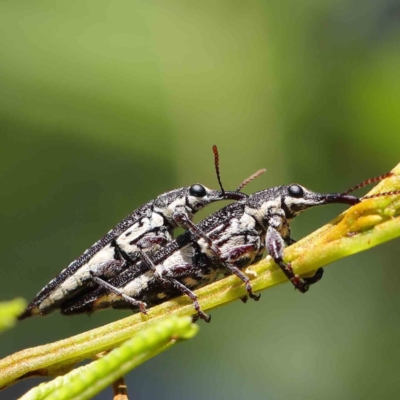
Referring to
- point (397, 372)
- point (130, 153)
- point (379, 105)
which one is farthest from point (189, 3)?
point (397, 372)

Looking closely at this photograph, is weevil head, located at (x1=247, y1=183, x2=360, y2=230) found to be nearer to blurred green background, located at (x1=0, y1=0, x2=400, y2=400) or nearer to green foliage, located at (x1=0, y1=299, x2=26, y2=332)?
blurred green background, located at (x1=0, y1=0, x2=400, y2=400)

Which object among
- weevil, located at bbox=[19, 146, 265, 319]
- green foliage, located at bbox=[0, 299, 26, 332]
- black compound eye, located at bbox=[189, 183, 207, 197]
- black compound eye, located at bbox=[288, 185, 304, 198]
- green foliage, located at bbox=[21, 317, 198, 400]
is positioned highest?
green foliage, located at bbox=[0, 299, 26, 332]

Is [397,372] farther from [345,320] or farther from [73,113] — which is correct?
[73,113]

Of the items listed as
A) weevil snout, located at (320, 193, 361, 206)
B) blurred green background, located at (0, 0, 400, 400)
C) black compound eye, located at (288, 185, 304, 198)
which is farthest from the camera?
blurred green background, located at (0, 0, 400, 400)

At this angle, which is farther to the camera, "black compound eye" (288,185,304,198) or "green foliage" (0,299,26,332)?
"black compound eye" (288,185,304,198)

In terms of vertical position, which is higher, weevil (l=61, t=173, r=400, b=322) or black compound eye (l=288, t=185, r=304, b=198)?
black compound eye (l=288, t=185, r=304, b=198)

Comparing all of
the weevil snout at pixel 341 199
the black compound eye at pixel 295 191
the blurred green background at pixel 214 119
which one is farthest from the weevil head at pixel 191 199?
the weevil snout at pixel 341 199

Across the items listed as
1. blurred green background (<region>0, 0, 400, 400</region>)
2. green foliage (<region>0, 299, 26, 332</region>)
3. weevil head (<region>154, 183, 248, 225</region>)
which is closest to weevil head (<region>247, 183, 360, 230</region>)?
weevil head (<region>154, 183, 248, 225</region>)

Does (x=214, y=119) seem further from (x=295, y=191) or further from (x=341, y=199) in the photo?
(x=341, y=199)
